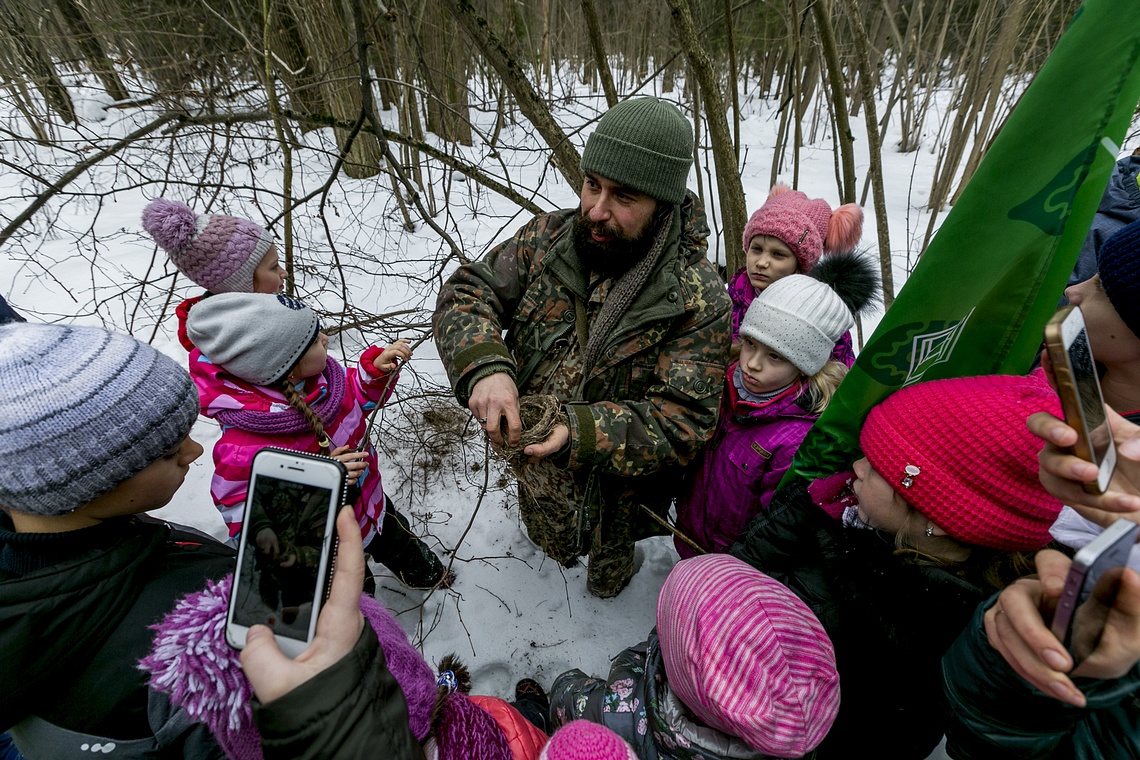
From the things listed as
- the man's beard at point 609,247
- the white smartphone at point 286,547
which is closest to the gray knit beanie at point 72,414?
the white smartphone at point 286,547

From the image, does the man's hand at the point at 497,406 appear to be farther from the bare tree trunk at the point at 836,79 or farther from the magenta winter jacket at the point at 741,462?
the bare tree trunk at the point at 836,79

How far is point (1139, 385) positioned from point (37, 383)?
2.41 metres

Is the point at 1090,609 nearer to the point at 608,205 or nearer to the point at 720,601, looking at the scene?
the point at 720,601

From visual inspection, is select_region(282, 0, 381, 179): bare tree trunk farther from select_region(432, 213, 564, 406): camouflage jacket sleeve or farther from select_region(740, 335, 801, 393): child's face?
select_region(740, 335, 801, 393): child's face

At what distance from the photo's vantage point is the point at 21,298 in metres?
4.41

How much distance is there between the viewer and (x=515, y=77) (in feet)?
7.64

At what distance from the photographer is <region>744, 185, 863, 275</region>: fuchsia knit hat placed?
241cm

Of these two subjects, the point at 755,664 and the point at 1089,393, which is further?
the point at 755,664

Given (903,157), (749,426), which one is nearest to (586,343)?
(749,426)

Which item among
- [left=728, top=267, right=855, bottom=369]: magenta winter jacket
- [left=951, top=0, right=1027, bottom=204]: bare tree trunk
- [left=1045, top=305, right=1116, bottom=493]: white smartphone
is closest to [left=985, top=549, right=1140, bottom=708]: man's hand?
[left=1045, top=305, right=1116, bottom=493]: white smartphone

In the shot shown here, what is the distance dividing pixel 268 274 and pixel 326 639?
1553 mm

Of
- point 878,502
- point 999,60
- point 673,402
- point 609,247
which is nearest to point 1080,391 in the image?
point 878,502

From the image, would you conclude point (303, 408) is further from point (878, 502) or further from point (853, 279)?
point (853, 279)

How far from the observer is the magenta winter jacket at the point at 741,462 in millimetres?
1816
